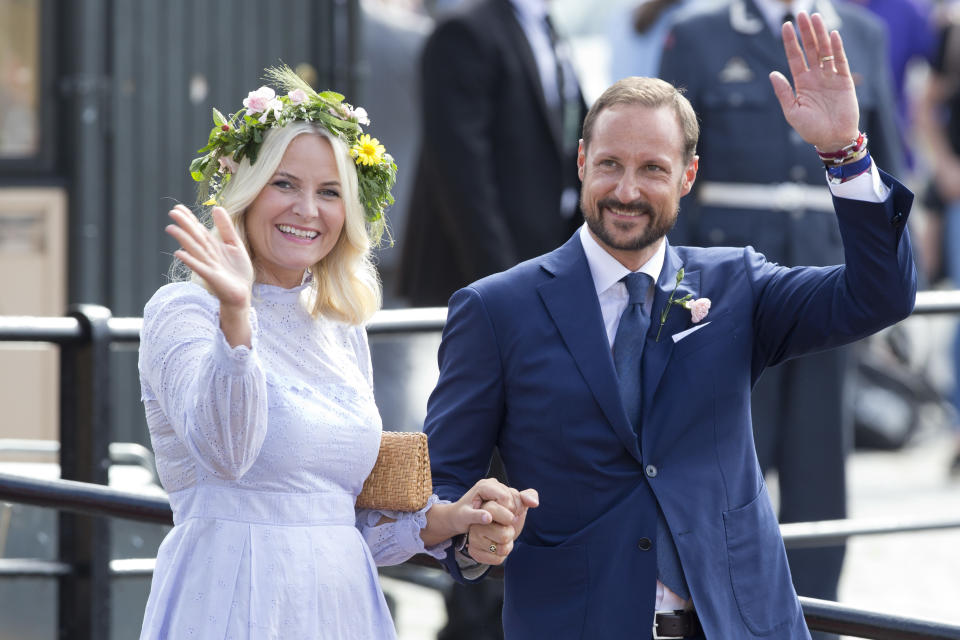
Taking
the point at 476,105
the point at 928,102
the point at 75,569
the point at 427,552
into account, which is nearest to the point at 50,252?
the point at 476,105

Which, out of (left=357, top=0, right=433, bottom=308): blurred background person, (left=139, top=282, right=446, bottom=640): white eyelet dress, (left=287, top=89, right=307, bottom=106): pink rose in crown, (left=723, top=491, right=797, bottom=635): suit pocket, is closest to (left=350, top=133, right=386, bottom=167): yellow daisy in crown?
(left=287, top=89, right=307, bottom=106): pink rose in crown

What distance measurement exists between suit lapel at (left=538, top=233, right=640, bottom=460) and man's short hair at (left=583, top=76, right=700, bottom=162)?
0.86ft

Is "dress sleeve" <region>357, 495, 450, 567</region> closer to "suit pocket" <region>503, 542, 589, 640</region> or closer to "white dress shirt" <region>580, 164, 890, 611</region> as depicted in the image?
"suit pocket" <region>503, 542, 589, 640</region>

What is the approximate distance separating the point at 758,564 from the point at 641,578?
10.1 inches

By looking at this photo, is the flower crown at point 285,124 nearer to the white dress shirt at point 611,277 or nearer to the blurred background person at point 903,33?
the white dress shirt at point 611,277

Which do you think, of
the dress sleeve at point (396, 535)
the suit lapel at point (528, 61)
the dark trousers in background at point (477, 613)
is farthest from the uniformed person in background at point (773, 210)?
the dress sleeve at point (396, 535)

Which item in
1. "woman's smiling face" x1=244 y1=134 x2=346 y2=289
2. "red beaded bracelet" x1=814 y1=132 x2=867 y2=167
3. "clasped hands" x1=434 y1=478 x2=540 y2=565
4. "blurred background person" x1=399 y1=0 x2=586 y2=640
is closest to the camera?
"clasped hands" x1=434 y1=478 x2=540 y2=565

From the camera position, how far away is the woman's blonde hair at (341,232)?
3248mm

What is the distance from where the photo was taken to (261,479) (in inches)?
123

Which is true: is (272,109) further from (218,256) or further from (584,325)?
(584,325)

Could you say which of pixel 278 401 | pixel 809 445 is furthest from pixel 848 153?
pixel 809 445

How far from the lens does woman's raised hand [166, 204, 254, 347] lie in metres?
2.83

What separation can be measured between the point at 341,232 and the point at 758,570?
3.56ft

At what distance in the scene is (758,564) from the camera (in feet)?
10.9
